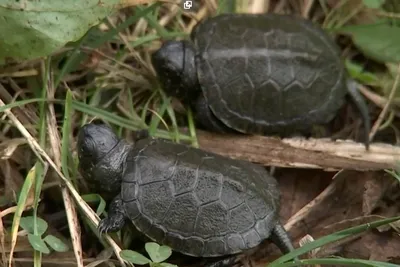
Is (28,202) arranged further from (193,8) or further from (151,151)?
(193,8)

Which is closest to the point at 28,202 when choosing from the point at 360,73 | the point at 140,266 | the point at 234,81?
the point at 140,266

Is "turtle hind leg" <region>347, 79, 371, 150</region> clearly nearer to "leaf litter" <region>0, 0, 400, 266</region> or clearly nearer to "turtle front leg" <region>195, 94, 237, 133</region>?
"leaf litter" <region>0, 0, 400, 266</region>

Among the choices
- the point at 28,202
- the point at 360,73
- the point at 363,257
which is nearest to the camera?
the point at 28,202

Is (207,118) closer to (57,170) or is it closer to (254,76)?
(254,76)

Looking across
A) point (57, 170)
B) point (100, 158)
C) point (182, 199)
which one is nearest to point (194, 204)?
point (182, 199)

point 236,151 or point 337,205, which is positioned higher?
point 236,151

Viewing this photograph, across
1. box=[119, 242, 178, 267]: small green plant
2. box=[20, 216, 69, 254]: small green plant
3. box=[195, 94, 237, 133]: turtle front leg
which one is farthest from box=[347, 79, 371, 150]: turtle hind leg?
box=[20, 216, 69, 254]: small green plant
